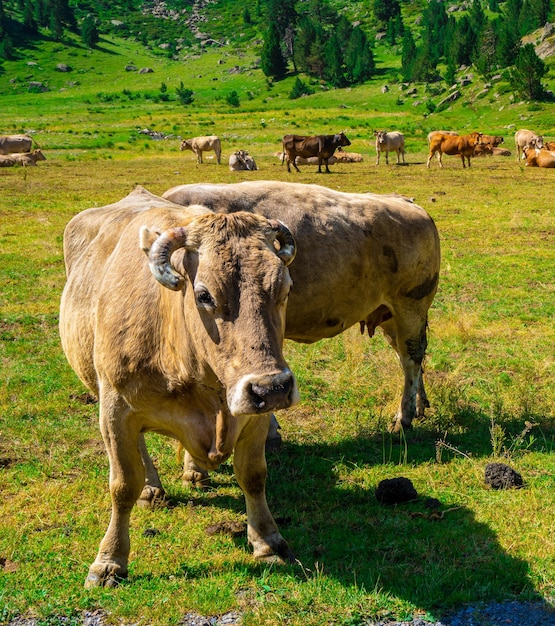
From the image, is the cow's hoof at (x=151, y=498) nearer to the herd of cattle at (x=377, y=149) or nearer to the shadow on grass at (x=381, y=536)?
the shadow on grass at (x=381, y=536)

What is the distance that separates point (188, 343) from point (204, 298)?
42cm

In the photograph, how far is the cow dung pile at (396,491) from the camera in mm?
5988

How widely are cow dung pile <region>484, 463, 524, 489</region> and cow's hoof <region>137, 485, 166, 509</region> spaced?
9.20 feet

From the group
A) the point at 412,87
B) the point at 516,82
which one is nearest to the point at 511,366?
the point at 516,82

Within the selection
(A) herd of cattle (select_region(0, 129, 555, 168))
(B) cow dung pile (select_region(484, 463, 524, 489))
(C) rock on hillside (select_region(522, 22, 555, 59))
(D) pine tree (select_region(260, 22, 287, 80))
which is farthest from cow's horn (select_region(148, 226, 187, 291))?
(D) pine tree (select_region(260, 22, 287, 80))

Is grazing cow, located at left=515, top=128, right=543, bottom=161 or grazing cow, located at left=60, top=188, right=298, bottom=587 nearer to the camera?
grazing cow, located at left=60, top=188, right=298, bottom=587

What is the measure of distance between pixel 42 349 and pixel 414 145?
38.2 meters

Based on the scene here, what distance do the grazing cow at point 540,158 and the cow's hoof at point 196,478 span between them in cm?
3025

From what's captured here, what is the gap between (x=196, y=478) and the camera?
6484 mm

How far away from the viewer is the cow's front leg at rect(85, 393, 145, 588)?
478cm

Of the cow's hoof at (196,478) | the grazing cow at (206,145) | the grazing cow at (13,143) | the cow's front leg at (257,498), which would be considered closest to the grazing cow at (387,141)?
the grazing cow at (206,145)

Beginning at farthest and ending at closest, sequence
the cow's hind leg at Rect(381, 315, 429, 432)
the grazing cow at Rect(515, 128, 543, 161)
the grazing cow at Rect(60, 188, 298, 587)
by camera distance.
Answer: the grazing cow at Rect(515, 128, 543, 161), the cow's hind leg at Rect(381, 315, 429, 432), the grazing cow at Rect(60, 188, 298, 587)

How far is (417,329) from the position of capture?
7762 millimetres

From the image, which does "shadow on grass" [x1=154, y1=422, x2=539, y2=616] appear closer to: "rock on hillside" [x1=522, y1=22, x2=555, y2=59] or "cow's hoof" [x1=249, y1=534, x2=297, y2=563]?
"cow's hoof" [x1=249, y1=534, x2=297, y2=563]
